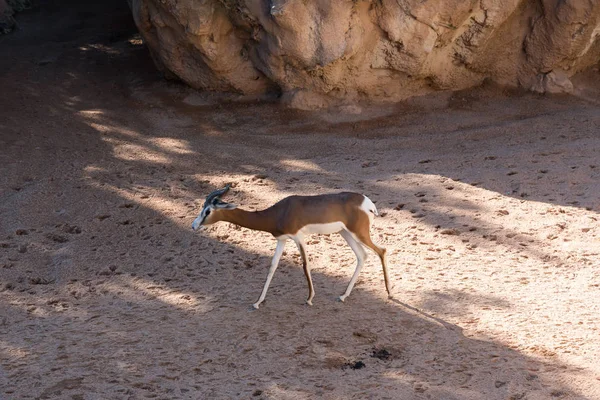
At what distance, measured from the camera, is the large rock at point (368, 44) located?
11.1m

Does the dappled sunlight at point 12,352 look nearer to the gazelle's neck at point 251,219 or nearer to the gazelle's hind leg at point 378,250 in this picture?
the gazelle's neck at point 251,219

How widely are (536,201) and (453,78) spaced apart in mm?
4703

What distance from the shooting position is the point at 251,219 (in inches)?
230

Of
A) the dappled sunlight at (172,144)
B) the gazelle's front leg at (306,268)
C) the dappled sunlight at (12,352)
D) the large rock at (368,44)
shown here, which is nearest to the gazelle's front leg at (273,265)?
the gazelle's front leg at (306,268)

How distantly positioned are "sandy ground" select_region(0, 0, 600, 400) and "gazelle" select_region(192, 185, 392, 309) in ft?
2.10

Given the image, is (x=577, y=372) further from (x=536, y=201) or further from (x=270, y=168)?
(x=270, y=168)

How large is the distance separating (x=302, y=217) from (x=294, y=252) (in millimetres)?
1464

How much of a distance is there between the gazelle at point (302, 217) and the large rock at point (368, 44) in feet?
18.6

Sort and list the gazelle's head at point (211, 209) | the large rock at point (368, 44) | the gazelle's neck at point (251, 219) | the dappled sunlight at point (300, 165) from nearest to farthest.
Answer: the gazelle's head at point (211, 209) → the gazelle's neck at point (251, 219) → the dappled sunlight at point (300, 165) → the large rock at point (368, 44)

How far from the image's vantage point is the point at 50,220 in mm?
8133

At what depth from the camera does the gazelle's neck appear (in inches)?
229

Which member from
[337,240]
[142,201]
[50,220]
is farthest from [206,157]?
[337,240]

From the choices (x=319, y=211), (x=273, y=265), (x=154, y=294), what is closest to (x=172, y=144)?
(x=154, y=294)

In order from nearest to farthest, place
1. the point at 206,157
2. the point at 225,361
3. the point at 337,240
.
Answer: the point at 225,361 → the point at 337,240 → the point at 206,157
